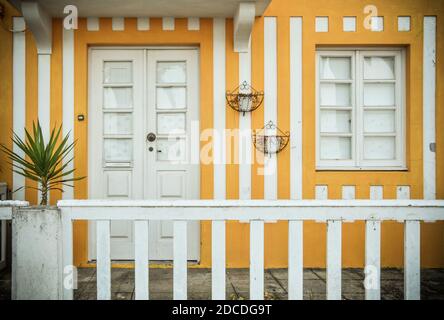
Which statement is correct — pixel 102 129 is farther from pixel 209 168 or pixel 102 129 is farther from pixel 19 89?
pixel 209 168

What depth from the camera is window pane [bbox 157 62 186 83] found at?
4191mm

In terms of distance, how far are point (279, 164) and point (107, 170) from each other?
5.96 ft

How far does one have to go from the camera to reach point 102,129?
4188 mm

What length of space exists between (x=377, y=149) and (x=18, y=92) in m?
3.81

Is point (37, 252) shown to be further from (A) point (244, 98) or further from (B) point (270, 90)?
(B) point (270, 90)

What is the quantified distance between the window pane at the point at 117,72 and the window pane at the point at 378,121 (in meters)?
2.57

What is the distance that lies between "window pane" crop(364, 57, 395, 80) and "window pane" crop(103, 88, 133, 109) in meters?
2.53

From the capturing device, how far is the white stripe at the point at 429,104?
4098 mm

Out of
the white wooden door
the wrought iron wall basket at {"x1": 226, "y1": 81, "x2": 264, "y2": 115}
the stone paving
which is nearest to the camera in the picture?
the stone paving

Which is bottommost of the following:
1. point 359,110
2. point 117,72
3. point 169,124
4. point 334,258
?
point 334,258

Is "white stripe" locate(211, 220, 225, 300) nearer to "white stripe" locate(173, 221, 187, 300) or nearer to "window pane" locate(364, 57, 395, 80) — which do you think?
"white stripe" locate(173, 221, 187, 300)

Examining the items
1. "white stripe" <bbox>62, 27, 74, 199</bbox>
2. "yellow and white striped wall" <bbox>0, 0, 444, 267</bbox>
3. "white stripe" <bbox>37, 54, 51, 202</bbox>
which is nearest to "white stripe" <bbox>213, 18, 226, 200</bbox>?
"yellow and white striped wall" <bbox>0, 0, 444, 267</bbox>

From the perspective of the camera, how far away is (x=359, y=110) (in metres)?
4.18

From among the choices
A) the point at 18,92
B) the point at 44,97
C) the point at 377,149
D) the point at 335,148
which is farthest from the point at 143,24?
the point at 377,149
